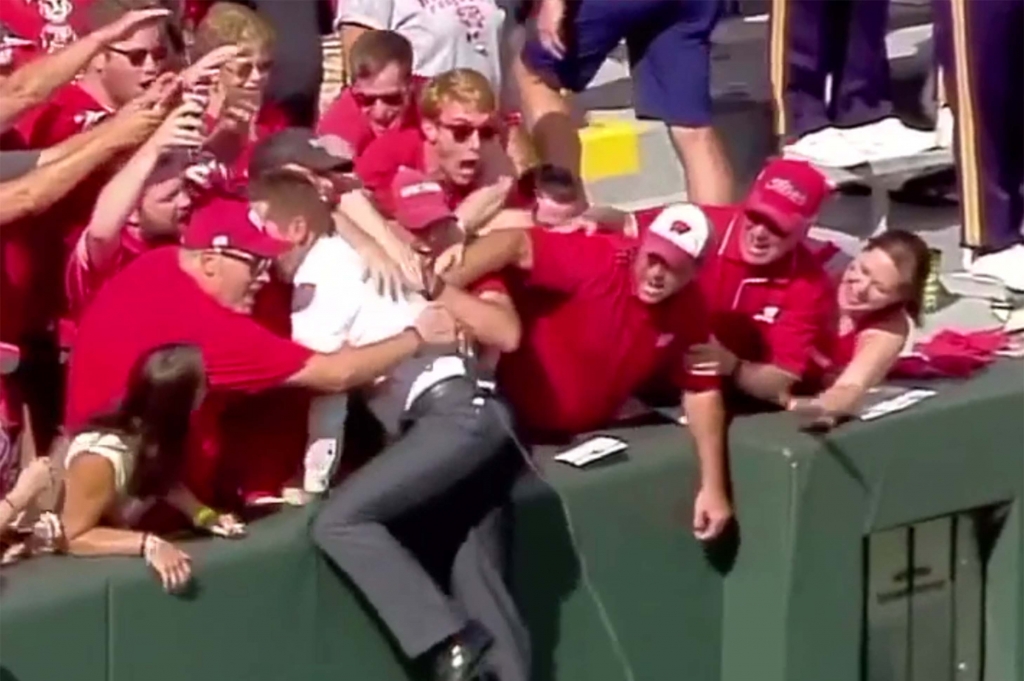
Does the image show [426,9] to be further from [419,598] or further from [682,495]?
[419,598]

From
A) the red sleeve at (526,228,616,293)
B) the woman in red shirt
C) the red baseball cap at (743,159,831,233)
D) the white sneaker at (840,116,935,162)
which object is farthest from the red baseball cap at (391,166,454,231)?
the white sneaker at (840,116,935,162)

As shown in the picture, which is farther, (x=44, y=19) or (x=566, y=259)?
(x=44, y=19)

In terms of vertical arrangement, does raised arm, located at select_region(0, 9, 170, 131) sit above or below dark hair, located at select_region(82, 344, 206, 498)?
above

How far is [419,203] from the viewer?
21.4 feet

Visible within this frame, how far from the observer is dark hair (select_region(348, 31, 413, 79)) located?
7145mm

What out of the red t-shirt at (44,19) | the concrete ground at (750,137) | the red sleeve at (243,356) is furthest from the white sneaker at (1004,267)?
the red sleeve at (243,356)

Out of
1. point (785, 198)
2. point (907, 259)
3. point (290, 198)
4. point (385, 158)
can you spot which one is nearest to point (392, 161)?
point (385, 158)

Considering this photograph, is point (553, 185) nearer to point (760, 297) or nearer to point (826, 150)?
point (760, 297)

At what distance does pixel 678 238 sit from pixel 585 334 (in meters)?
0.33

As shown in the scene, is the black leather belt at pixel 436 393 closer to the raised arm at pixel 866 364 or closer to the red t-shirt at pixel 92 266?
the red t-shirt at pixel 92 266

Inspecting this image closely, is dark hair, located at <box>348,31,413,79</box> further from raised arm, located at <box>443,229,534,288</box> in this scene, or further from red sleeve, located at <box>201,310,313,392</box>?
red sleeve, located at <box>201,310,313,392</box>

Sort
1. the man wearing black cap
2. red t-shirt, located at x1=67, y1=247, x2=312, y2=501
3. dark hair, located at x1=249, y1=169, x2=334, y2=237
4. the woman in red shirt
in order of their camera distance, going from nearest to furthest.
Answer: red t-shirt, located at x1=67, y1=247, x2=312, y2=501, dark hair, located at x1=249, y1=169, x2=334, y2=237, the man wearing black cap, the woman in red shirt

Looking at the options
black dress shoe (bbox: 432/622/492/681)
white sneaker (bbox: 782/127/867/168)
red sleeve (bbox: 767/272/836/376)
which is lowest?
black dress shoe (bbox: 432/622/492/681)

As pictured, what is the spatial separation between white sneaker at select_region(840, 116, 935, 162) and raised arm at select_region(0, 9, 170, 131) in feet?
10.4
